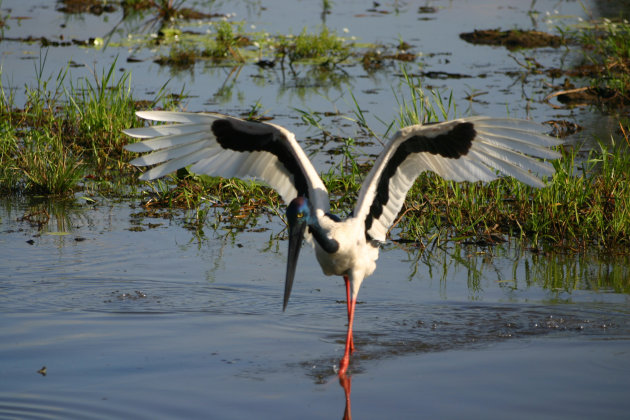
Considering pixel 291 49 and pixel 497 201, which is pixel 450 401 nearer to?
pixel 497 201

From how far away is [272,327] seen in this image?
4.73 metres

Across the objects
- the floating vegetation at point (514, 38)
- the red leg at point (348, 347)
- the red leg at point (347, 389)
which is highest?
the floating vegetation at point (514, 38)

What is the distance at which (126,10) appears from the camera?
13828 mm

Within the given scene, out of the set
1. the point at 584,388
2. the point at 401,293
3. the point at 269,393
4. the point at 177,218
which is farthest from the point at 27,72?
the point at 584,388

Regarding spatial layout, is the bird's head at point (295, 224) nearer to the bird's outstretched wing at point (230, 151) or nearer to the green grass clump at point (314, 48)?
the bird's outstretched wing at point (230, 151)

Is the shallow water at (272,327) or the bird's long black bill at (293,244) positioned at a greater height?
the bird's long black bill at (293,244)

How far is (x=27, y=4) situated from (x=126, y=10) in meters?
1.83

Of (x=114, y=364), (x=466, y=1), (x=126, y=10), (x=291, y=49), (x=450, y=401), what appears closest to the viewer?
(x=450, y=401)

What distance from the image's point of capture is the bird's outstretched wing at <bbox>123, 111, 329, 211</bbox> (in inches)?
182

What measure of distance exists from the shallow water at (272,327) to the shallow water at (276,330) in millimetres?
11

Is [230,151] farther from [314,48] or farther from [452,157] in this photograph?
[314,48]

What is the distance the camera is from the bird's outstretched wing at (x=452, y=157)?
4527 millimetres

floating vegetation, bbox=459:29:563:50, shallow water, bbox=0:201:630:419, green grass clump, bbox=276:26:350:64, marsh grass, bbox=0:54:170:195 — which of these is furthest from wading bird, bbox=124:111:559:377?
Result: floating vegetation, bbox=459:29:563:50

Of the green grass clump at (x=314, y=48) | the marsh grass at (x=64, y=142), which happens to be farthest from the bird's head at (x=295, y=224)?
the green grass clump at (x=314, y=48)
